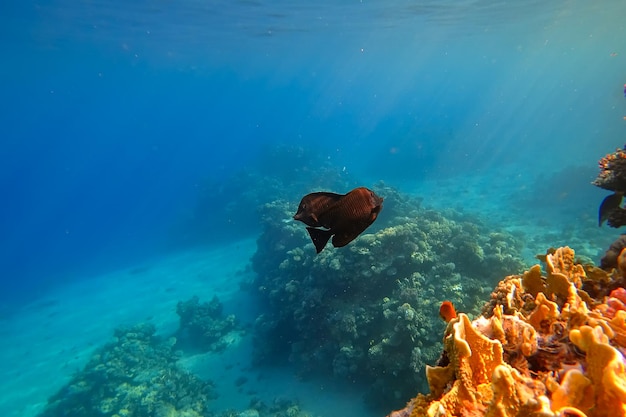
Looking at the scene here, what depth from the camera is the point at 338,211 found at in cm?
216

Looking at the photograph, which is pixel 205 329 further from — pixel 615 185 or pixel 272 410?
pixel 615 185

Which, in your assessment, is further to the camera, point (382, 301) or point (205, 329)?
point (205, 329)

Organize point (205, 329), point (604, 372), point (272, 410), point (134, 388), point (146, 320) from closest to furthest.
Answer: point (604, 372) < point (272, 410) < point (134, 388) < point (205, 329) < point (146, 320)

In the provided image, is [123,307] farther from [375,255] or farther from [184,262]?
[375,255]

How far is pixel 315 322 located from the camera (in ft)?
35.6

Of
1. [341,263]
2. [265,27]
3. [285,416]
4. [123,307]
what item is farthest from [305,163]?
[285,416]

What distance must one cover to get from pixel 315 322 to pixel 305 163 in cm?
2569

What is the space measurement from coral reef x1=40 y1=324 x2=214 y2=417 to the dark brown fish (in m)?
11.7

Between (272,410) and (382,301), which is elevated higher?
(382,301)

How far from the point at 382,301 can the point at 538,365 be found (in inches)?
319

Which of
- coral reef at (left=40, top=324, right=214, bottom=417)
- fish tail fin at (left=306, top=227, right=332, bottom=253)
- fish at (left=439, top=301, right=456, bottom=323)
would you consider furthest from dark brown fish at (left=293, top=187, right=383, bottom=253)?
coral reef at (left=40, top=324, right=214, bottom=417)

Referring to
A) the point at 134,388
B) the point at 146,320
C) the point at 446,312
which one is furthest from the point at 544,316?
the point at 146,320

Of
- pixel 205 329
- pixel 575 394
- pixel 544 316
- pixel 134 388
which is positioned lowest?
pixel 575 394

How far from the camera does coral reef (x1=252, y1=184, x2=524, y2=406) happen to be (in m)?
8.48
